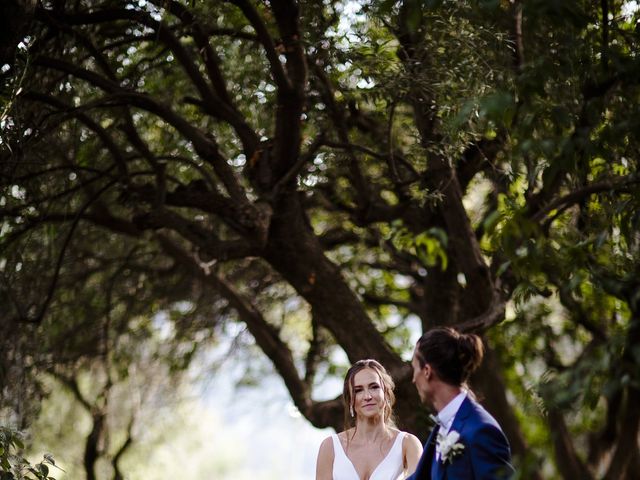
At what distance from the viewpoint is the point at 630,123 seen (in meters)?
3.13

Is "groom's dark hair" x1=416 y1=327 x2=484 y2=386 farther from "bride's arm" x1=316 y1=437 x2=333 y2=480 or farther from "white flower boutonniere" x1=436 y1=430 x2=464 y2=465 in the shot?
"bride's arm" x1=316 y1=437 x2=333 y2=480

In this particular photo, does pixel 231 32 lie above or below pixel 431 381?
above

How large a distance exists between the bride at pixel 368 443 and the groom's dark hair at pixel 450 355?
94.2 inches

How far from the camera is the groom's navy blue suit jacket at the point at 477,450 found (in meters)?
3.33

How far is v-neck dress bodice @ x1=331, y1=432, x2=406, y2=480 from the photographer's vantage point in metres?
5.88

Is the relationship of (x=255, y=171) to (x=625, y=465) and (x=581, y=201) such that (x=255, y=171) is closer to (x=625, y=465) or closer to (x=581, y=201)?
(x=581, y=201)

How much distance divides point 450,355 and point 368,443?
263 centimetres

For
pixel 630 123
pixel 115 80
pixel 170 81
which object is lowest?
pixel 630 123

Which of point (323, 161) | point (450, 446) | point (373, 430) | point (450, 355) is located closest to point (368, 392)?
point (373, 430)

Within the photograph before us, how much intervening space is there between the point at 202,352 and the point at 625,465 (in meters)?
5.70

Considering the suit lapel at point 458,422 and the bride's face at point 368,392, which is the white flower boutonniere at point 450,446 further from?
the bride's face at point 368,392

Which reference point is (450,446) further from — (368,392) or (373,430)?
(373,430)

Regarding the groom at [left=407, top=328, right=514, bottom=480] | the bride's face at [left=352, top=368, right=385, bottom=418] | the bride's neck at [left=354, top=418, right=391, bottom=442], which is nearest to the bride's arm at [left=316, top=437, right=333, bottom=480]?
the bride's neck at [left=354, top=418, right=391, bottom=442]

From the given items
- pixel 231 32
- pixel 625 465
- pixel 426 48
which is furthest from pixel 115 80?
pixel 625 465
